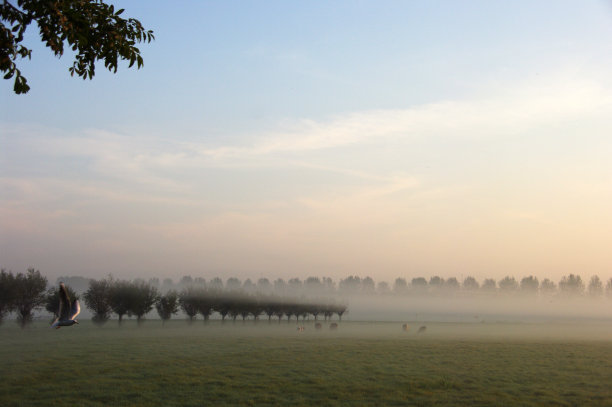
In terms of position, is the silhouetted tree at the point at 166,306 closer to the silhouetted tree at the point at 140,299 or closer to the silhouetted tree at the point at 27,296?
the silhouetted tree at the point at 140,299

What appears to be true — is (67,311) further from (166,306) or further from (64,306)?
(166,306)

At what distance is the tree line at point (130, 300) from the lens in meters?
95.8

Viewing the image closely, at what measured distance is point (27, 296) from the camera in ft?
316

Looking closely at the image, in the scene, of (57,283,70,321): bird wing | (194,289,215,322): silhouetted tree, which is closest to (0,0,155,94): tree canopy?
(57,283,70,321): bird wing

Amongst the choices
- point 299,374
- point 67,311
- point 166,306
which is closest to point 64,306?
point 67,311

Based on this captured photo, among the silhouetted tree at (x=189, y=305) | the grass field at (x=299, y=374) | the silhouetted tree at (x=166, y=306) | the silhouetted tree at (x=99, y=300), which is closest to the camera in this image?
the grass field at (x=299, y=374)

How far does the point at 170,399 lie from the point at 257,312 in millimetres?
99080

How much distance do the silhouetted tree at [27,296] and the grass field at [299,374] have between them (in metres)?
34.4

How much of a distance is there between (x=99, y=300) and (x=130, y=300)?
239 inches

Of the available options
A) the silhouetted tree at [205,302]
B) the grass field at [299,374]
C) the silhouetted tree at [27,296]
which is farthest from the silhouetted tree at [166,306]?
the grass field at [299,374]

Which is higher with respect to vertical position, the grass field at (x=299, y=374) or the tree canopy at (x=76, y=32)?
the tree canopy at (x=76, y=32)

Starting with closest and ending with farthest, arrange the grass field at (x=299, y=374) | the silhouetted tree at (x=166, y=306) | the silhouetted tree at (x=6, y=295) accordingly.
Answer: the grass field at (x=299, y=374), the silhouetted tree at (x=6, y=295), the silhouetted tree at (x=166, y=306)

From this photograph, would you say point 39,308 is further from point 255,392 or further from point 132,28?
point 132,28

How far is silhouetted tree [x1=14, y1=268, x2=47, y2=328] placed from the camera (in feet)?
313
